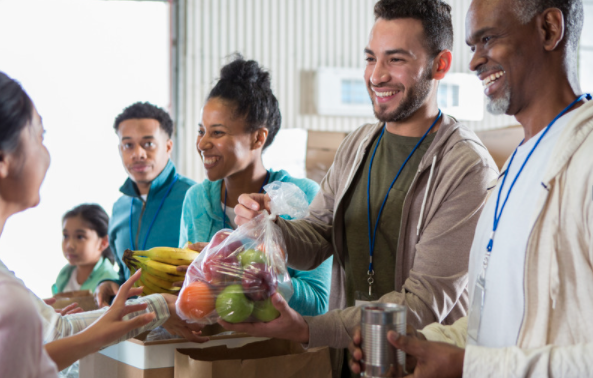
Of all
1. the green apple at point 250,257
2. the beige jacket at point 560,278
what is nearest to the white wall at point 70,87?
the green apple at point 250,257

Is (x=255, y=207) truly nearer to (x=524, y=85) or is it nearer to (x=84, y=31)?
(x=524, y=85)

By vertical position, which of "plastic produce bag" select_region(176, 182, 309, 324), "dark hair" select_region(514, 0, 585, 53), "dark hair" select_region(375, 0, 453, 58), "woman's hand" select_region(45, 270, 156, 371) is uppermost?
"dark hair" select_region(375, 0, 453, 58)

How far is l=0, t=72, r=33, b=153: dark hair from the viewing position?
99 cm

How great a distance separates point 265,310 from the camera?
3.81 feet

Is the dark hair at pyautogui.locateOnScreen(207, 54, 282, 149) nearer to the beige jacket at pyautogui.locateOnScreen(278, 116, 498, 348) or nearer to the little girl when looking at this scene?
the beige jacket at pyautogui.locateOnScreen(278, 116, 498, 348)

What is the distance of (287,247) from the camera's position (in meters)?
1.50

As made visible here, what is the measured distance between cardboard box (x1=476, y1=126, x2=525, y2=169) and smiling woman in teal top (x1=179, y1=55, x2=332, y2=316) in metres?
0.78

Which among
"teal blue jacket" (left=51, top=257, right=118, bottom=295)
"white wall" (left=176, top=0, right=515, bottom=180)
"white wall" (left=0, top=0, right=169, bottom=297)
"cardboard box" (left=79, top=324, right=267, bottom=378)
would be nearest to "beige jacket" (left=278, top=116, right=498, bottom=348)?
"cardboard box" (left=79, top=324, right=267, bottom=378)

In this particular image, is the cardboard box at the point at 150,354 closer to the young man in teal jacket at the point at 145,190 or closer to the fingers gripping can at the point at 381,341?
the fingers gripping can at the point at 381,341

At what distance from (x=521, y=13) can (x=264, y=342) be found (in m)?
0.90

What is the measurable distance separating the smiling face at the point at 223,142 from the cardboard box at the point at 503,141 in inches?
39.1

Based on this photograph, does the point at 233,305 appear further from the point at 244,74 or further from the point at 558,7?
the point at 244,74

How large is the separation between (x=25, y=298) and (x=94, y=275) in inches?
97.3

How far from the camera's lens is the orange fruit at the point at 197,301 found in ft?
3.79
